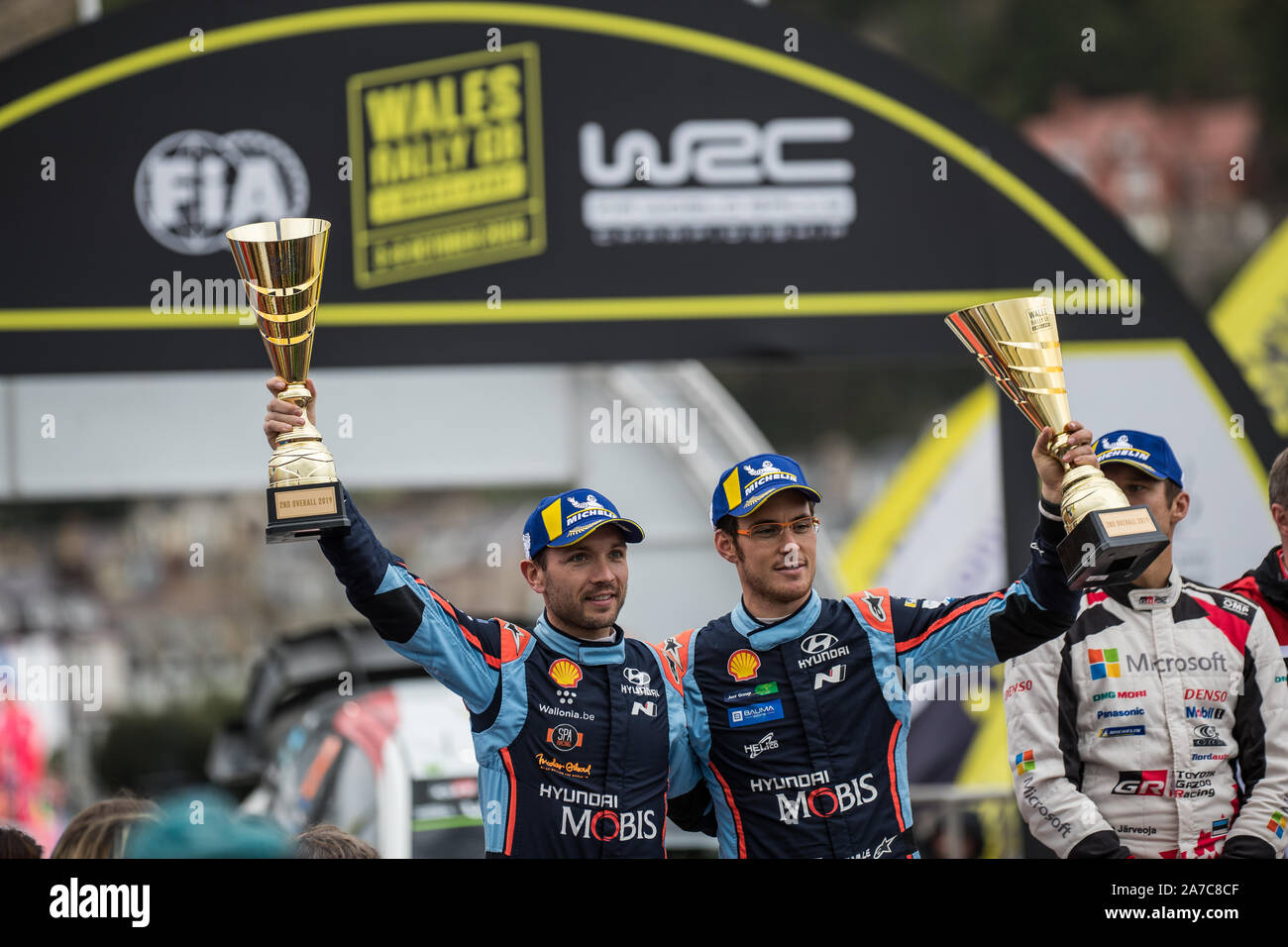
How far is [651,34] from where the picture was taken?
5633mm

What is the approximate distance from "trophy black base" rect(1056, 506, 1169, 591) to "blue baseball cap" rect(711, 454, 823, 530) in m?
0.60

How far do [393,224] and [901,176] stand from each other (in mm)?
1893

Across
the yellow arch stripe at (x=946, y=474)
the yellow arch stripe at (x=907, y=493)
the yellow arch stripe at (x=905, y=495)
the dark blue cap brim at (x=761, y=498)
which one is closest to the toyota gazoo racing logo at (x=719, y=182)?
the yellow arch stripe at (x=946, y=474)

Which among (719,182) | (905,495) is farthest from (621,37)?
(905,495)

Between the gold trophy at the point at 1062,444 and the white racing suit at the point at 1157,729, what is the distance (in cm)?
46

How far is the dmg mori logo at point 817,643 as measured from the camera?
3.40 metres

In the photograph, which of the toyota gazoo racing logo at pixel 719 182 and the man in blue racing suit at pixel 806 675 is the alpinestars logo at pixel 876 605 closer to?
the man in blue racing suit at pixel 806 675

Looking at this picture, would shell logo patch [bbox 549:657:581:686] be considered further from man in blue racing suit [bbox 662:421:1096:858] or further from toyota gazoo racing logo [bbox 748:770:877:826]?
toyota gazoo racing logo [bbox 748:770:877:826]

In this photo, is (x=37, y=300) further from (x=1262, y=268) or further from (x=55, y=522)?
(x=55, y=522)

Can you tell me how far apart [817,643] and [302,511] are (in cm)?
118

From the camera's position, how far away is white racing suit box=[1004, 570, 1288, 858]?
3502 millimetres
